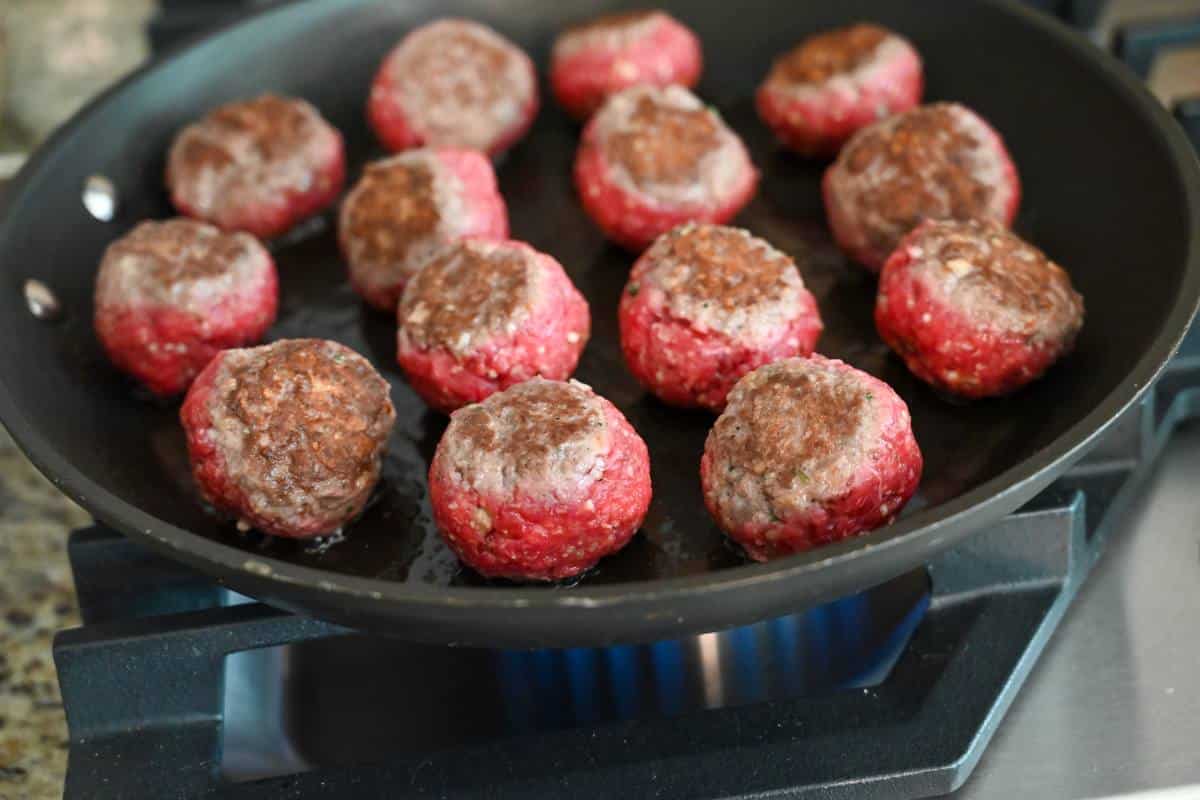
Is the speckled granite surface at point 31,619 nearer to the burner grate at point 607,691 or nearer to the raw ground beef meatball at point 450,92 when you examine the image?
the burner grate at point 607,691

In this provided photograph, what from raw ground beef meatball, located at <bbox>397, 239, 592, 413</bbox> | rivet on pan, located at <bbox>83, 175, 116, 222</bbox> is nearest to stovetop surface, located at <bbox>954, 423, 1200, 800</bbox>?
raw ground beef meatball, located at <bbox>397, 239, 592, 413</bbox>

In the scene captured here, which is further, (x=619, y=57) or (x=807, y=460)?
(x=619, y=57)

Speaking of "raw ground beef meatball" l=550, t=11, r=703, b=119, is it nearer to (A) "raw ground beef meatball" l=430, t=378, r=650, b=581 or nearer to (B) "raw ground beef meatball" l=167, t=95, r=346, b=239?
(B) "raw ground beef meatball" l=167, t=95, r=346, b=239

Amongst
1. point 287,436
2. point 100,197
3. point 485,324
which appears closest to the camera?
point 287,436

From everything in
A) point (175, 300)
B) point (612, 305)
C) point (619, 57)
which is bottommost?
point (612, 305)

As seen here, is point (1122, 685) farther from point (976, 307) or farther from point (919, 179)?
point (919, 179)

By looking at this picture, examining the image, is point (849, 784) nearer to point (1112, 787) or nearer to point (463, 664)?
point (1112, 787)

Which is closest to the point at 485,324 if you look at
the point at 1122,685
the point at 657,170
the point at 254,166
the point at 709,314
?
the point at 709,314
